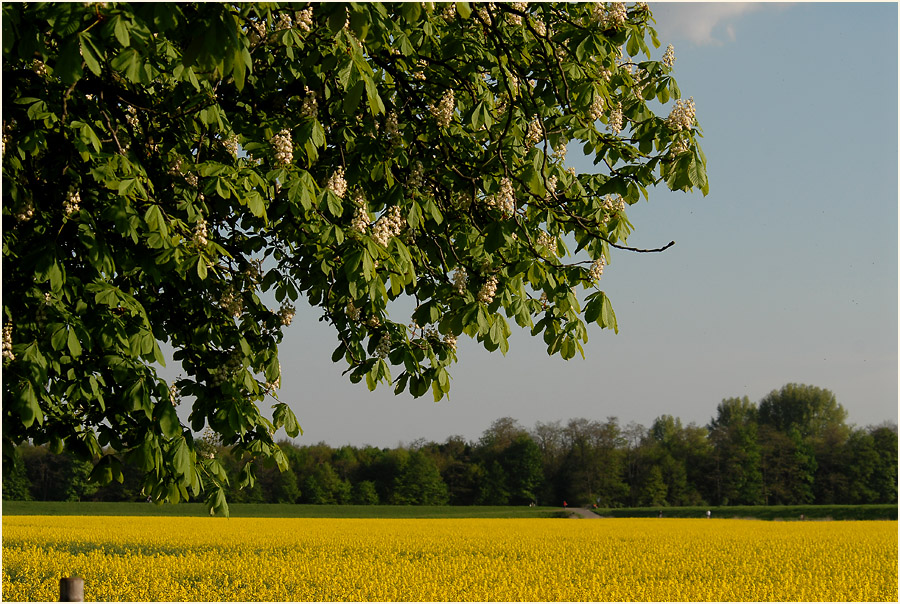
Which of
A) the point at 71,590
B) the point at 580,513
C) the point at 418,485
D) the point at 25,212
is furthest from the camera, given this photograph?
the point at 418,485

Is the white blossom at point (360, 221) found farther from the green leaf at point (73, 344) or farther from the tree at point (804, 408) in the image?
the tree at point (804, 408)

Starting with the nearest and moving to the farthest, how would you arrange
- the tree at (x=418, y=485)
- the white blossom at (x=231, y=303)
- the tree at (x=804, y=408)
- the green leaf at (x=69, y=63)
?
the green leaf at (x=69, y=63) → the white blossom at (x=231, y=303) → the tree at (x=418, y=485) → the tree at (x=804, y=408)

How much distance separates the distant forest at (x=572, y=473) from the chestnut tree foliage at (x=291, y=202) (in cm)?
4310

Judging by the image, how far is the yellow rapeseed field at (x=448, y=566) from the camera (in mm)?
12188

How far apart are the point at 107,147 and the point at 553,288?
4.28 meters

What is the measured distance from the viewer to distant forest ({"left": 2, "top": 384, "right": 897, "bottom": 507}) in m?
54.2

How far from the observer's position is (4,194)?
263 inches

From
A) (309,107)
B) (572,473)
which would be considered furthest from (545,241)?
(572,473)

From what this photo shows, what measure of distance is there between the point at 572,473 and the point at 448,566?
50769 millimetres

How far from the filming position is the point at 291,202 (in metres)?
5.99

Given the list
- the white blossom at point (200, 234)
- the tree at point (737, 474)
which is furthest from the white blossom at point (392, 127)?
the tree at point (737, 474)

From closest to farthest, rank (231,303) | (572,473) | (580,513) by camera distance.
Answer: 1. (231,303)
2. (580,513)
3. (572,473)

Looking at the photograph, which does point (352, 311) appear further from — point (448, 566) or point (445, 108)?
point (448, 566)

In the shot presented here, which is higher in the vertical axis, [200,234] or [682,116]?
[682,116]
